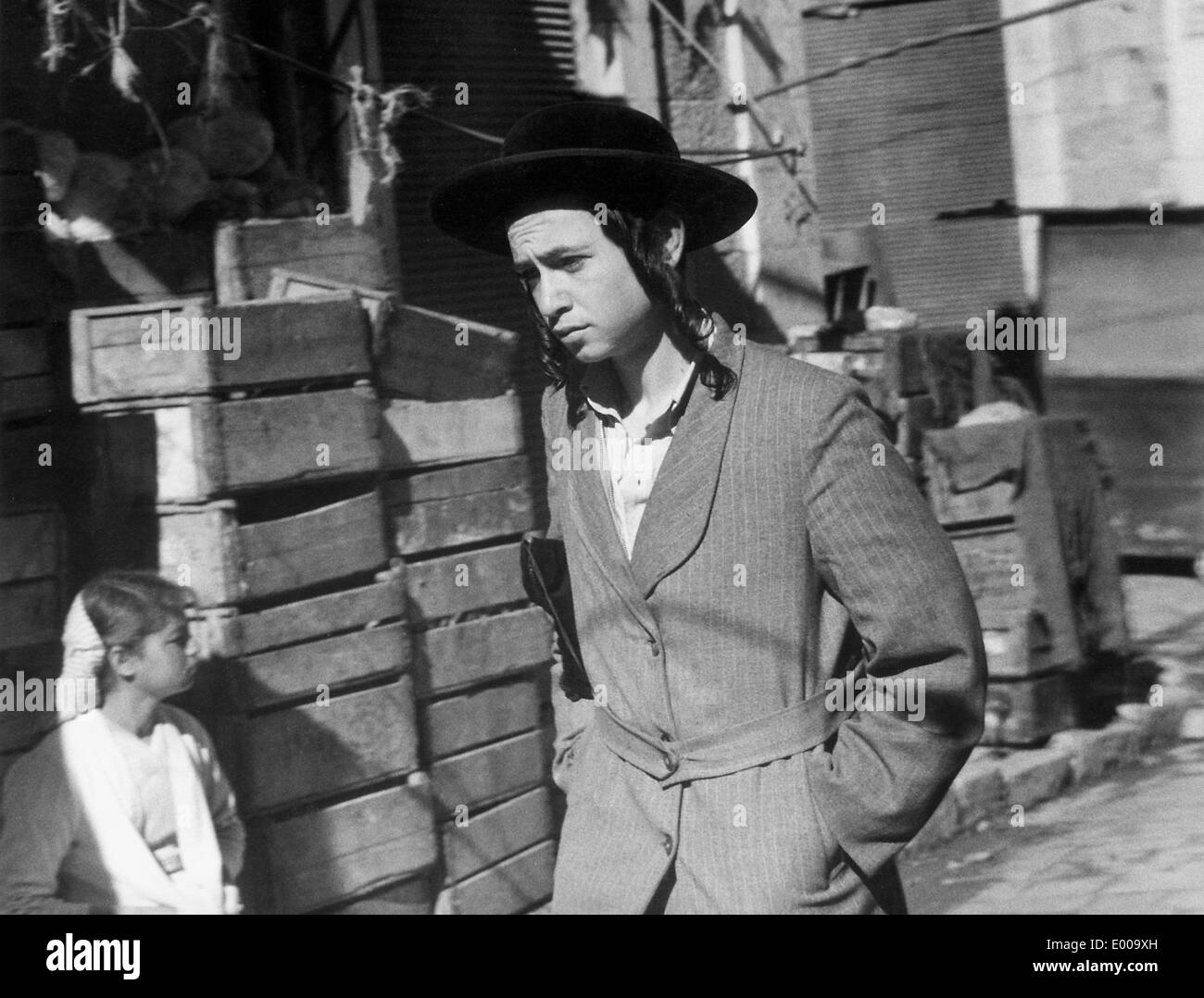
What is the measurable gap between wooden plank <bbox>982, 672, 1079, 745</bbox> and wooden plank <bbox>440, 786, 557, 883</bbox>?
1488 millimetres

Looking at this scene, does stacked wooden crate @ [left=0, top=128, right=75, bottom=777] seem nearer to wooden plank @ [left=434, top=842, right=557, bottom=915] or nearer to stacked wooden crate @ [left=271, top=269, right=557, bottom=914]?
stacked wooden crate @ [left=271, top=269, right=557, bottom=914]

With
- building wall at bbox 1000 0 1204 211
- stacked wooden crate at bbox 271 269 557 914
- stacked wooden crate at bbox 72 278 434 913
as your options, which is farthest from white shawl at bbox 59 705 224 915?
building wall at bbox 1000 0 1204 211

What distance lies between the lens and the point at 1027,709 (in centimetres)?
489

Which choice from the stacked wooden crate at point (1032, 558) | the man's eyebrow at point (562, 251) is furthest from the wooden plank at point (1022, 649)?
the man's eyebrow at point (562, 251)

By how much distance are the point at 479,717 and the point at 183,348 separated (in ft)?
4.02

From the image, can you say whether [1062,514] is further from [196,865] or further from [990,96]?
[196,865]

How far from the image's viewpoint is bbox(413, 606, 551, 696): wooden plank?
3.99 metres

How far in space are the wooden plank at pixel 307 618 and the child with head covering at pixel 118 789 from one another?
0.64 ft

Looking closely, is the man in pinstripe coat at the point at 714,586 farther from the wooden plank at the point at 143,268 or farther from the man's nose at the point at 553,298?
the wooden plank at the point at 143,268

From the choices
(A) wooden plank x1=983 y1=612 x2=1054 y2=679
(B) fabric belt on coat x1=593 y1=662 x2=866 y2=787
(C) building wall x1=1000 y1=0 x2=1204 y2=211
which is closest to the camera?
(B) fabric belt on coat x1=593 y1=662 x2=866 y2=787

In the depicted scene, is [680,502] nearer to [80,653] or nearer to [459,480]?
[80,653]

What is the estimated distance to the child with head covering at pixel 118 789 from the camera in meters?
3.25

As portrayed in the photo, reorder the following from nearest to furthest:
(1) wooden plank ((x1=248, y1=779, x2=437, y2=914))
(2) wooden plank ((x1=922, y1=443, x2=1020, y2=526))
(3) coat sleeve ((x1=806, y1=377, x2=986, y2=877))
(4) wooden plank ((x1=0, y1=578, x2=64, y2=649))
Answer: (3) coat sleeve ((x1=806, y1=377, x2=986, y2=877)) → (4) wooden plank ((x1=0, y1=578, x2=64, y2=649)) → (1) wooden plank ((x1=248, y1=779, x2=437, y2=914)) → (2) wooden plank ((x1=922, y1=443, x2=1020, y2=526))

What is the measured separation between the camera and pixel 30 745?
3.47 metres
